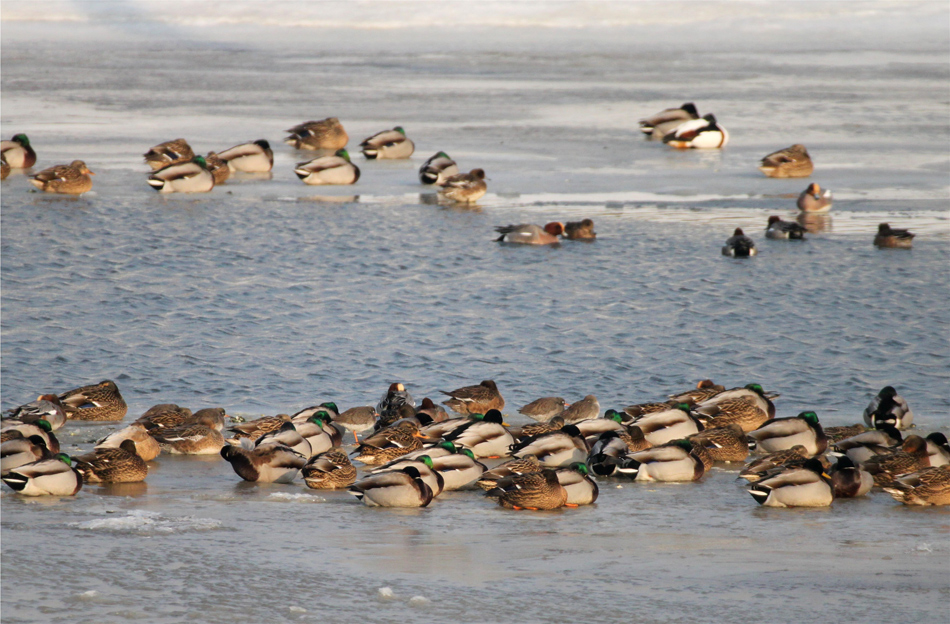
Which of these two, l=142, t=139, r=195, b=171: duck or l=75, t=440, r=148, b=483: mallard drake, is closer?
l=75, t=440, r=148, b=483: mallard drake

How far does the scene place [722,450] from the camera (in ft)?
26.7

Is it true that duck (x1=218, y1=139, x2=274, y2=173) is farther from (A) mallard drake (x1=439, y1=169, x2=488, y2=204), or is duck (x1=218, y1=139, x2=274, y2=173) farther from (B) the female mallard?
(A) mallard drake (x1=439, y1=169, x2=488, y2=204)

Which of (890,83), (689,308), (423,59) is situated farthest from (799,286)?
(423,59)

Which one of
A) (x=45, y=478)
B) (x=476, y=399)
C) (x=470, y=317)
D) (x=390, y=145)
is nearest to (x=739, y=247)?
(x=470, y=317)

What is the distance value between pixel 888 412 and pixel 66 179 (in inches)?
440

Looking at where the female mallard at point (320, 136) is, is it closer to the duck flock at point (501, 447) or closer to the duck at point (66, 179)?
the duck at point (66, 179)

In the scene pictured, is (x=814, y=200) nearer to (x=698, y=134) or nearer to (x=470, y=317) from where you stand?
(x=698, y=134)

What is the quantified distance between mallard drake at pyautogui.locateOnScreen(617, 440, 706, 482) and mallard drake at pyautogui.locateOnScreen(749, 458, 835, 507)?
55 cm

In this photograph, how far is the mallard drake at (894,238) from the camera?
13414 millimetres

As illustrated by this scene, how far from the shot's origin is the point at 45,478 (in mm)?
6562

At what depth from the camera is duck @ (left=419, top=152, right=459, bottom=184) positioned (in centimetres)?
1708

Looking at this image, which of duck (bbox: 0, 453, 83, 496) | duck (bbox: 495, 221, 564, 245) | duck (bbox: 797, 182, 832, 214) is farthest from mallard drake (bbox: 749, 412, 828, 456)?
duck (bbox: 797, 182, 832, 214)

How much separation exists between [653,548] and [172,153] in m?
13.1

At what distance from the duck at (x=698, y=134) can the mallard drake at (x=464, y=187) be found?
5249 millimetres
